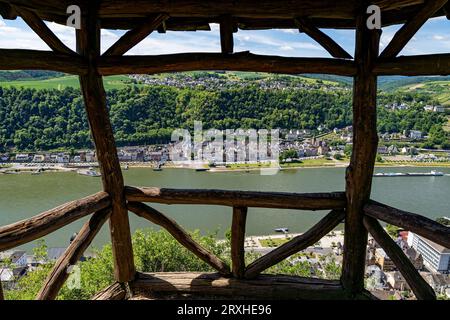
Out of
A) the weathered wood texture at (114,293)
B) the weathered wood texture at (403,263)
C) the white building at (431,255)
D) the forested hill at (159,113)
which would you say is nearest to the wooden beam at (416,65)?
the weathered wood texture at (403,263)

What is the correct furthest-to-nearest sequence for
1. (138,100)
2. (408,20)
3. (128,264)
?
1. (138,100)
2. (128,264)
3. (408,20)

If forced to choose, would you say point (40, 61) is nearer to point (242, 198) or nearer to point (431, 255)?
point (242, 198)

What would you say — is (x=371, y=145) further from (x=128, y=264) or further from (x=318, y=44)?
(x=128, y=264)

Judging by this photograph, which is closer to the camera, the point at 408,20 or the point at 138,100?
the point at 408,20

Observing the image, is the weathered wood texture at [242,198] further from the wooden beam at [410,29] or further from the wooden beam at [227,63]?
the wooden beam at [410,29]
